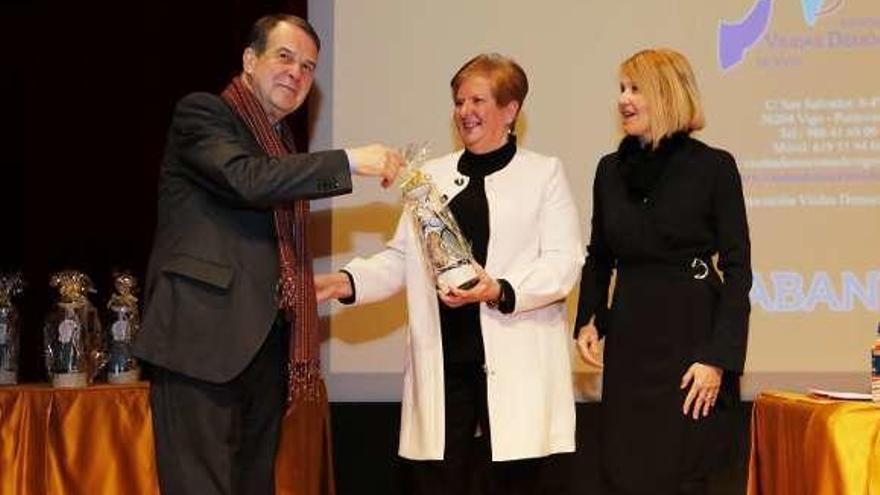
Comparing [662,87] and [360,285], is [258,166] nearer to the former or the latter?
[360,285]

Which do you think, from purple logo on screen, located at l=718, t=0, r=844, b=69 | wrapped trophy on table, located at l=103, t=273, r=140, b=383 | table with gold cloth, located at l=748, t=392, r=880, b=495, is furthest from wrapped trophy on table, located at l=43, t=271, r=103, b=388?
purple logo on screen, located at l=718, t=0, r=844, b=69

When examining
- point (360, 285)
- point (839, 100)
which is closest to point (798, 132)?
point (839, 100)

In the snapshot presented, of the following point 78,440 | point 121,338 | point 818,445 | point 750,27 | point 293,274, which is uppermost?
point 750,27

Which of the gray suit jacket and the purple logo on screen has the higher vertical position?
the purple logo on screen

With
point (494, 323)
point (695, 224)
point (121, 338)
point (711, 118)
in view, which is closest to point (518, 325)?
point (494, 323)

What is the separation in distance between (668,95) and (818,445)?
0.98m

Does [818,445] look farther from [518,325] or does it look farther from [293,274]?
[293,274]

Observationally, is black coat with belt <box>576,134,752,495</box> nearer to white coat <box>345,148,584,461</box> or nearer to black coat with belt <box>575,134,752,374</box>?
black coat with belt <box>575,134,752,374</box>

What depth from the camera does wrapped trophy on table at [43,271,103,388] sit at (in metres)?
3.79

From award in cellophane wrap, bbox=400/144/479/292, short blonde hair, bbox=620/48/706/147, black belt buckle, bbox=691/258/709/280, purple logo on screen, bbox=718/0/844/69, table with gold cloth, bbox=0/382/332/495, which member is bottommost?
table with gold cloth, bbox=0/382/332/495

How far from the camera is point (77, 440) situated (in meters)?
3.70

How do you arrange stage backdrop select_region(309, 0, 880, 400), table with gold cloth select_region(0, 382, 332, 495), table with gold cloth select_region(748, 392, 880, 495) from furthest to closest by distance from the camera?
stage backdrop select_region(309, 0, 880, 400) < table with gold cloth select_region(0, 382, 332, 495) < table with gold cloth select_region(748, 392, 880, 495)

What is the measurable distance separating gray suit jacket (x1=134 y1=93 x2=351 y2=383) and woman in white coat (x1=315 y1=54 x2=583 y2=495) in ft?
1.80

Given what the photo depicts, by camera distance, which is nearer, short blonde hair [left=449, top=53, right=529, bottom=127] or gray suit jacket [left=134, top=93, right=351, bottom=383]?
gray suit jacket [left=134, top=93, right=351, bottom=383]
